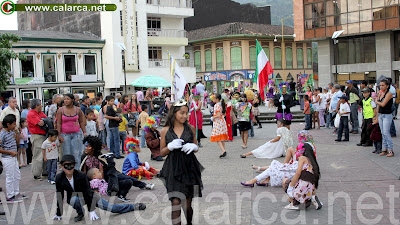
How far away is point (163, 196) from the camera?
775 centimetres

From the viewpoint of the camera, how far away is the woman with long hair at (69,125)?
8977 millimetres

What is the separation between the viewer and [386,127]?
10320 millimetres

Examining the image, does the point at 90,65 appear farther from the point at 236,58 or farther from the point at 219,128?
the point at 219,128

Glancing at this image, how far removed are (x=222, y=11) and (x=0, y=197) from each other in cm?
5172

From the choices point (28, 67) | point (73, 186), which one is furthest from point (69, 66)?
point (73, 186)

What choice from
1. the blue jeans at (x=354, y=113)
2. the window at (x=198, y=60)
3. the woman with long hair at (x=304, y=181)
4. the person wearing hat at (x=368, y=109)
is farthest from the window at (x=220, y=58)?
the woman with long hair at (x=304, y=181)

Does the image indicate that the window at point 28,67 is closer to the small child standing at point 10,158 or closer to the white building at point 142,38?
the white building at point 142,38

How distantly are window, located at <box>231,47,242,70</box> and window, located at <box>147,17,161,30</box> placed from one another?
12813 millimetres

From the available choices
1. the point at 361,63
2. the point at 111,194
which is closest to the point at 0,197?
the point at 111,194

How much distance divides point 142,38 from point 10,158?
29729mm

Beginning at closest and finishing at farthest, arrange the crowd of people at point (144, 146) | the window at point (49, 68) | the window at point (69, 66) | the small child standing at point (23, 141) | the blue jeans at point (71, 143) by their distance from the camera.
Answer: the crowd of people at point (144, 146), the blue jeans at point (71, 143), the small child standing at point (23, 141), the window at point (49, 68), the window at point (69, 66)

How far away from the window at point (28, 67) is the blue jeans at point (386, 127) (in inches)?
1092

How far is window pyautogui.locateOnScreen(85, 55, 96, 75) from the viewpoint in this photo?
34719 millimetres

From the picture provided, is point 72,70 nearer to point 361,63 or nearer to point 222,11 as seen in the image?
point 361,63
